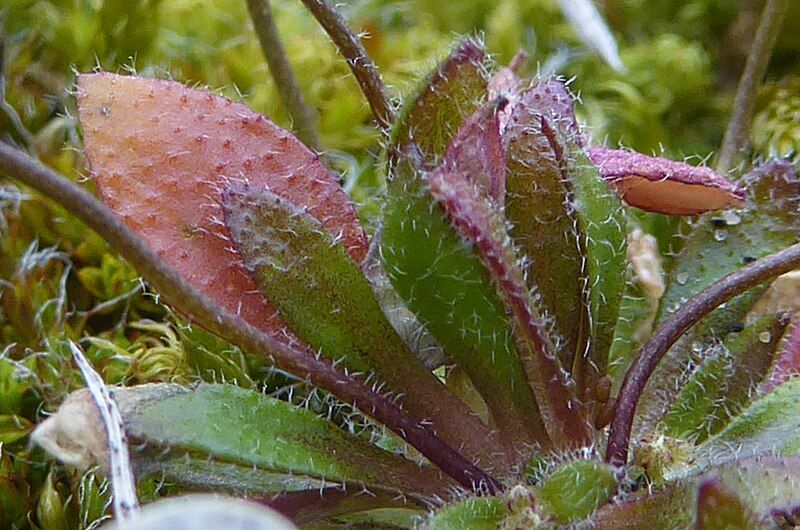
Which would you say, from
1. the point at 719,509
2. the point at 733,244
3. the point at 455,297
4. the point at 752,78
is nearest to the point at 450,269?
the point at 455,297

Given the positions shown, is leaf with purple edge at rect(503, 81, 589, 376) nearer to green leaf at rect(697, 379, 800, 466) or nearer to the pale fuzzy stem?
green leaf at rect(697, 379, 800, 466)

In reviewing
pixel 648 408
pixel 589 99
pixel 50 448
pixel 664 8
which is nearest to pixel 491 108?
pixel 648 408

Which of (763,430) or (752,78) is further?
(752,78)

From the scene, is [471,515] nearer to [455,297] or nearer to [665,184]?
[455,297]

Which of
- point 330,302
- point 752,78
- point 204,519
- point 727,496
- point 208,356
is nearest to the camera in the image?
point 204,519

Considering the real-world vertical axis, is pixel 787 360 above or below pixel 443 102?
below

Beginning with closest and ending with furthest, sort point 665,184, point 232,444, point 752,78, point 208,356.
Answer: point 232,444
point 665,184
point 208,356
point 752,78

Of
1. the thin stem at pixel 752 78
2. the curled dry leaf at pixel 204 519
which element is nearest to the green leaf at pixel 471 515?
the curled dry leaf at pixel 204 519
